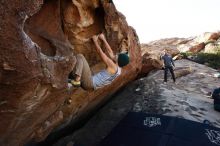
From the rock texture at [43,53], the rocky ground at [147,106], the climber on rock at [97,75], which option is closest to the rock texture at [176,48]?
the rocky ground at [147,106]

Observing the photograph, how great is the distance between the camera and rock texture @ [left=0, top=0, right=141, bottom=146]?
494cm

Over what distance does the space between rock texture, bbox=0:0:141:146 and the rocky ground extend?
1.25 metres

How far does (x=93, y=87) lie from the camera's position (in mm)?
6957

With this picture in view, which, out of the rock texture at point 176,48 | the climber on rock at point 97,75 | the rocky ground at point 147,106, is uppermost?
the climber on rock at point 97,75

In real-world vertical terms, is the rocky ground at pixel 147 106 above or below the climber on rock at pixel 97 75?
below

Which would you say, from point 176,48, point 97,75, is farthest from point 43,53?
point 176,48

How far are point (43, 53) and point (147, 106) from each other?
22.3 feet

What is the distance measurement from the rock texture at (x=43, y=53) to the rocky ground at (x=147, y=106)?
1.25 m

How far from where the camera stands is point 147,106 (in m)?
12.4

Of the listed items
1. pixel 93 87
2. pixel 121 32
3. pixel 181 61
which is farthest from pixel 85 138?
pixel 181 61

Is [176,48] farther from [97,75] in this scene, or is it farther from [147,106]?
[97,75]

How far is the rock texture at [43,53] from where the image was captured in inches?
195

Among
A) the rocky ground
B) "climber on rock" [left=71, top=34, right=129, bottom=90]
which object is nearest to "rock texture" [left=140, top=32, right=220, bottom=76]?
the rocky ground

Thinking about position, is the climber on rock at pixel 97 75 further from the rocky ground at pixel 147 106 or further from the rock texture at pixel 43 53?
the rocky ground at pixel 147 106
